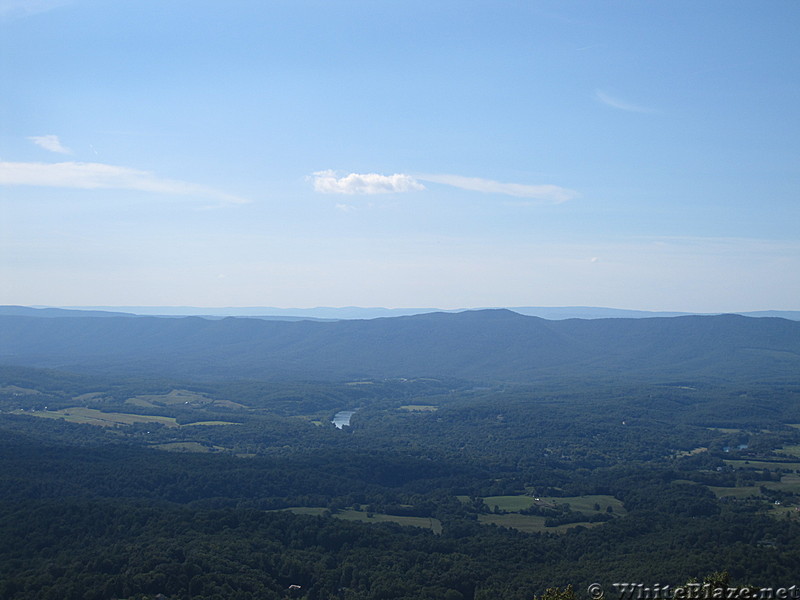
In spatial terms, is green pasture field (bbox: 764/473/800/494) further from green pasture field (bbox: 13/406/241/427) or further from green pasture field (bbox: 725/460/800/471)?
green pasture field (bbox: 13/406/241/427)

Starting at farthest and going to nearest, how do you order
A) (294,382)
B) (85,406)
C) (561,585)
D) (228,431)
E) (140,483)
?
(294,382), (85,406), (228,431), (140,483), (561,585)

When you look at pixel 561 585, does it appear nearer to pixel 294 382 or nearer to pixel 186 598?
pixel 186 598

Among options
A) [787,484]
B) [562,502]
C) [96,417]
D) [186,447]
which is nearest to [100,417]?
[96,417]

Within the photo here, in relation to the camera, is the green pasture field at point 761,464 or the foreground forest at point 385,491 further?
the green pasture field at point 761,464

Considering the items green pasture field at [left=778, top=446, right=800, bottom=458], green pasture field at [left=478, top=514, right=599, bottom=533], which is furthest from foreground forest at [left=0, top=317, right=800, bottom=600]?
green pasture field at [left=778, top=446, right=800, bottom=458]

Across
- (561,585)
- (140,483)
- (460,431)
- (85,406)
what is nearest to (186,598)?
(561,585)

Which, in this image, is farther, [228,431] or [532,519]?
[228,431]

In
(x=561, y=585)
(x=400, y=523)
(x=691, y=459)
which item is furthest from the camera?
(x=691, y=459)

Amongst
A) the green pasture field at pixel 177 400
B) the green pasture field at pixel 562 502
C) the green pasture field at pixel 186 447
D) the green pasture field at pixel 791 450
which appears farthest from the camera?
the green pasture field at pixel 177 400

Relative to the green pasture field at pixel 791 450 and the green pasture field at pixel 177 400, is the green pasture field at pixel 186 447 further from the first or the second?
the green pasture field at pixel 791 450

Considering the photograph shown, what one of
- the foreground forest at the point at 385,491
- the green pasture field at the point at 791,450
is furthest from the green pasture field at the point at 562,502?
the green pasture field at the point at 791,450
